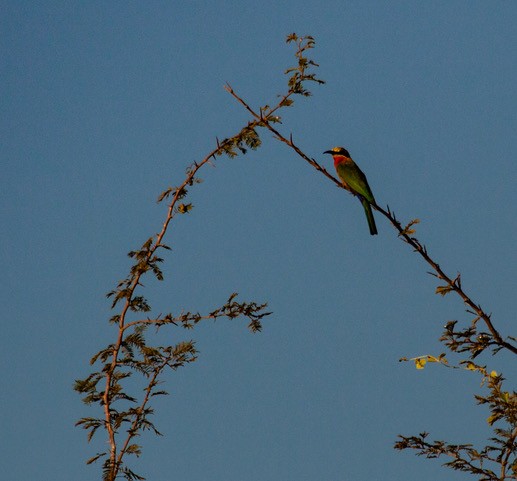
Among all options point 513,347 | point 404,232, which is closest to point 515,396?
point 513,347

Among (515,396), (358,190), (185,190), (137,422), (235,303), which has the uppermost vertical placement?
(358,190)

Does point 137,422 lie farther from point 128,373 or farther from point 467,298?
point 467,298

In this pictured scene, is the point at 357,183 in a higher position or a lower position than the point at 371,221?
higher

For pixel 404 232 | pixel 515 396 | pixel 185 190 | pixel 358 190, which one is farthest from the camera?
pixel 358 190

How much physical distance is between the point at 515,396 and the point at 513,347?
0.87 metres

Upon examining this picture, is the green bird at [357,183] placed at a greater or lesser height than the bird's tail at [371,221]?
greater

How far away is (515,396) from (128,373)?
6.67ft

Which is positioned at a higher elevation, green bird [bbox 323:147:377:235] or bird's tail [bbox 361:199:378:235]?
green bird [bbox 323:147:377:235]

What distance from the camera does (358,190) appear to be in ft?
28.3

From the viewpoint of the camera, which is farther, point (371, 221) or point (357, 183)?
point (357, 183)

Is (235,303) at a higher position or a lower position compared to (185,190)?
lower

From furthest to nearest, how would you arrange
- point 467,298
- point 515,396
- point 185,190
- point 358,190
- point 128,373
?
point 358,190 → point 185,190 → point 128,373 → point 515,396 → point 467,298

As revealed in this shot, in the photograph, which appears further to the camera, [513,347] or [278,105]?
[278,105]

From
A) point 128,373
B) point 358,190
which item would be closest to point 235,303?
point 128,373
